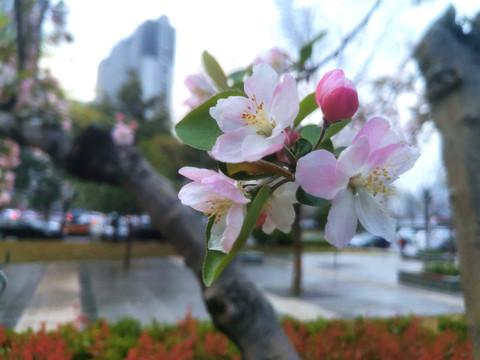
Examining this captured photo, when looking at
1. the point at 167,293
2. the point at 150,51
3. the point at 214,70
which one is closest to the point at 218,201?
the point at 214,70

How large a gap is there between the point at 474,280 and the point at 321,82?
1.05 m

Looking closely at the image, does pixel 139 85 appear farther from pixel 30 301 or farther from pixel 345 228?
pixel 345 228

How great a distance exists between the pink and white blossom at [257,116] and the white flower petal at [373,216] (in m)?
0.18

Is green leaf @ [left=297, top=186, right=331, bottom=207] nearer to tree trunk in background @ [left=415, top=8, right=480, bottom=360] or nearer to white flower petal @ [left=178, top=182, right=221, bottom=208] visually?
white flower petal @ [left=178, top=182, right=221, bottom=208]

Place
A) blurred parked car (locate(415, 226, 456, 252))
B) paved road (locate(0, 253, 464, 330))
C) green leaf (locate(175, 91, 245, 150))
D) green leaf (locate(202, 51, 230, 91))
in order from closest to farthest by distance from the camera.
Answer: green leaf (locate(175, 91, 245, 150)), green leaf (locate(202, 51, 230, 91)), paved road (locate(0, 253, 464, 330)), blurred parked car (locate(415, 226, 456, 252))

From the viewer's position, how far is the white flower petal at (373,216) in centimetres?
60

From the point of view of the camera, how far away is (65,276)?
9852 millimetres

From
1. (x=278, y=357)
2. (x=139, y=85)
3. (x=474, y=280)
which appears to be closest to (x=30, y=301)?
(x=278, y=357)

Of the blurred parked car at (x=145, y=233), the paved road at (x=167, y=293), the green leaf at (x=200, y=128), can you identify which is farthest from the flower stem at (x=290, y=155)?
the blurred parked car at (x=145, y=233)

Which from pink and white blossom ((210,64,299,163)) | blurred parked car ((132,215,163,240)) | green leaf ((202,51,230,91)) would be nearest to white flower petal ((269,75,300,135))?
pink and white blossom ((210,64,299,163))

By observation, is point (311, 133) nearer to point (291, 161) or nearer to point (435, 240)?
point (291, 161)

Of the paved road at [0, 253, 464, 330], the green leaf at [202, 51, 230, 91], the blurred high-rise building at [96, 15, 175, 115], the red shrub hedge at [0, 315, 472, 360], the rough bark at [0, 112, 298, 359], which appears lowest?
the paved road at [0, 253, 464, 330]

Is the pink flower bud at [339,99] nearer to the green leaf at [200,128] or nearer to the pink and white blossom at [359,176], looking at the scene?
the pink and white blossom at [359,176]

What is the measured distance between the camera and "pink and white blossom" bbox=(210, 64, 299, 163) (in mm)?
537
